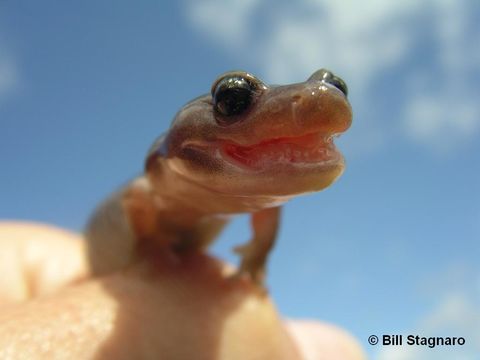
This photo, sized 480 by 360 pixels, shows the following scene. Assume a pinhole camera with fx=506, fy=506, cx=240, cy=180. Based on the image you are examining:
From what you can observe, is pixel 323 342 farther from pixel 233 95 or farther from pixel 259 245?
pixel 233 95

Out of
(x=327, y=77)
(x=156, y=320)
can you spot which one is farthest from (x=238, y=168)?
(x=156, y=320)

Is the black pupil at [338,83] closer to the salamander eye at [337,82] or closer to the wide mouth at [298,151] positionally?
the salamander eye at [337,82]

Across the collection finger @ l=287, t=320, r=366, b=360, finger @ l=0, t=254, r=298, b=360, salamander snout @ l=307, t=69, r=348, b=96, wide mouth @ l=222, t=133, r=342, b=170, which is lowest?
finger @ l=0, t=254, r=298, b=360

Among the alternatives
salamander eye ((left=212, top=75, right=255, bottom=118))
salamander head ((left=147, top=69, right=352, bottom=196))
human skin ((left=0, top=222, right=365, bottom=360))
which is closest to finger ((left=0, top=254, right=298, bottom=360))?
human skin ((left=0, top=222, right=365, bottom=360))

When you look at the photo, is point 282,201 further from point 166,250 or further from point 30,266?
point 30,266

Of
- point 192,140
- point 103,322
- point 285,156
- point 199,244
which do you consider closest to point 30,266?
point 199,244

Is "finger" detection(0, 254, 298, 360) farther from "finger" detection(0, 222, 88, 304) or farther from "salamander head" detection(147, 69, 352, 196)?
"finger" detection(0, 222, 88, 304)

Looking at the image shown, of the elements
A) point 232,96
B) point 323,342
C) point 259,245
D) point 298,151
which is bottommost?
point 298,151
